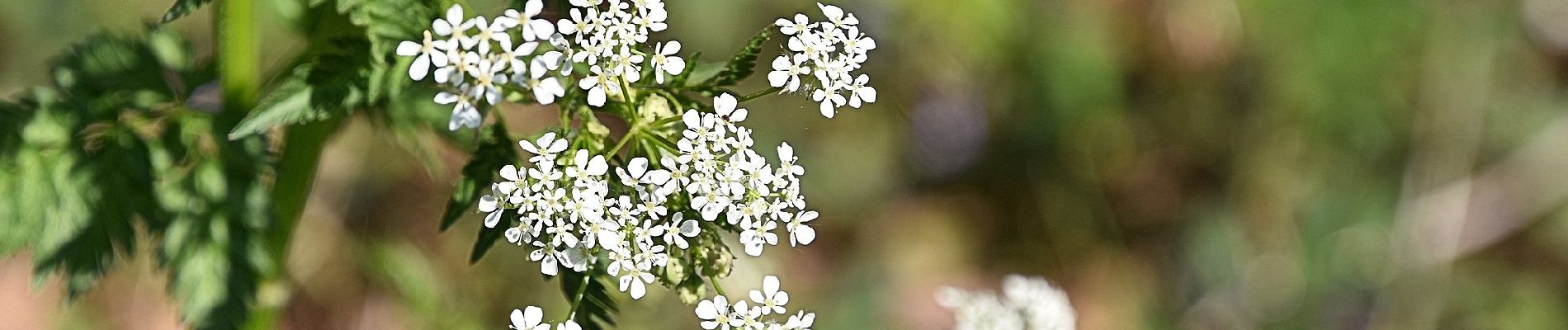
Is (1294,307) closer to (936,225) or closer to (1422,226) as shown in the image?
(1422,226)

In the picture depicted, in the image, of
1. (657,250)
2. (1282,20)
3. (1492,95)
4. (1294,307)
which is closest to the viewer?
(657,250)

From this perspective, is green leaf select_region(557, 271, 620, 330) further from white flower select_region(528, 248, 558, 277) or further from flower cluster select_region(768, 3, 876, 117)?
flower cluster select_region(768, 3, 876, 117)

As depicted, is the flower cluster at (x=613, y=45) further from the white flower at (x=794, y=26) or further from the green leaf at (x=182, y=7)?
the green leaf at (x=182, y=7)

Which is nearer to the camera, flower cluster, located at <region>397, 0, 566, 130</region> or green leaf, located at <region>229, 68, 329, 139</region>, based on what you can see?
flower cluster, located at <region>397, 0, 566, 130</region>

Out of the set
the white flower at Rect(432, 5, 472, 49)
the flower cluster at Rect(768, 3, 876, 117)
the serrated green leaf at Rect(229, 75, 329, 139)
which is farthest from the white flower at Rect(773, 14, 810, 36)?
the serrated green leaf at Rect(229, 75, 329, 139)

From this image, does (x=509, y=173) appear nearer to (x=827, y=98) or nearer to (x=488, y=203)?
(x=488, y=203)

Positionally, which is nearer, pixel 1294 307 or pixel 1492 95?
pixel 1294 307

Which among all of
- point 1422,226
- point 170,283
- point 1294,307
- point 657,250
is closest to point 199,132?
point 170,283
